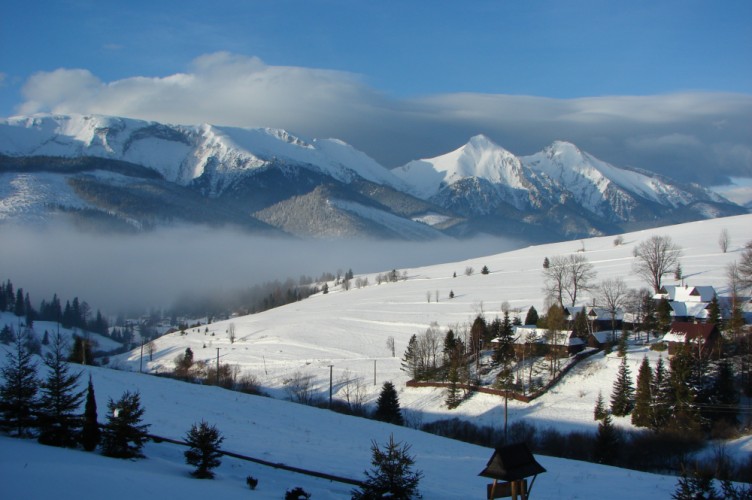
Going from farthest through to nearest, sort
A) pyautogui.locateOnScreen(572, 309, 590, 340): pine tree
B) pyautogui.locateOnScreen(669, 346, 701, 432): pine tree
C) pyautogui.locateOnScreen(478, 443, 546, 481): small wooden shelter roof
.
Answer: pyautogui.locateOnScreen(572, 309, 590, 340): pine tree, pyautogui.locateOnScreen(669, 346, 701, 432): pine tree, pyautogui.locateOnScreen(478, 443, 546, 481): small wooden shelter roof

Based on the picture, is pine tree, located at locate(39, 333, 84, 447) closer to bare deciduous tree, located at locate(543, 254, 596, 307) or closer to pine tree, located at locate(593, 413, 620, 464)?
pine tree, located at locate(593, 413, 620, 464)

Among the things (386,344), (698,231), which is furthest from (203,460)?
(698,231)

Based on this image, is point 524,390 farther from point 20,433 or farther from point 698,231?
point 698,231

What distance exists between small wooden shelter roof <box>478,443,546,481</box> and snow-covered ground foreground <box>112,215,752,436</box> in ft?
108

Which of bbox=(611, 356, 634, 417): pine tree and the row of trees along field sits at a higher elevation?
the row of trees along field

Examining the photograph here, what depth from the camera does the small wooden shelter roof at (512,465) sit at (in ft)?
54.6

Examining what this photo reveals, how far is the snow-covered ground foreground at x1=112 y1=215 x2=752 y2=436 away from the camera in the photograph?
54969 millimetres

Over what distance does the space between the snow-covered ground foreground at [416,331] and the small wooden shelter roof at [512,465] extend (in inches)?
1292

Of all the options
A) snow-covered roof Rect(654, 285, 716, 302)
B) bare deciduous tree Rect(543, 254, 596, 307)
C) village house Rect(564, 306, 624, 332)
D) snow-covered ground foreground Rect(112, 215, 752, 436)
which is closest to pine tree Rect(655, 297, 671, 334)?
snow-covered ground foreground Rect(112, 215, 752, 436)

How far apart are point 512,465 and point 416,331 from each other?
70035 millimetres

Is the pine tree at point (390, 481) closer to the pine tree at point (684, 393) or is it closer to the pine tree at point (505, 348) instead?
the pine tree at point (684, 393)

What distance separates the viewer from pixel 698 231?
5443 inches

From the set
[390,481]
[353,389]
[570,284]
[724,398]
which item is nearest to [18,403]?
[390,481]

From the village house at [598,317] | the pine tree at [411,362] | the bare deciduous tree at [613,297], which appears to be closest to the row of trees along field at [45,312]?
the pine tree at [411,362]
